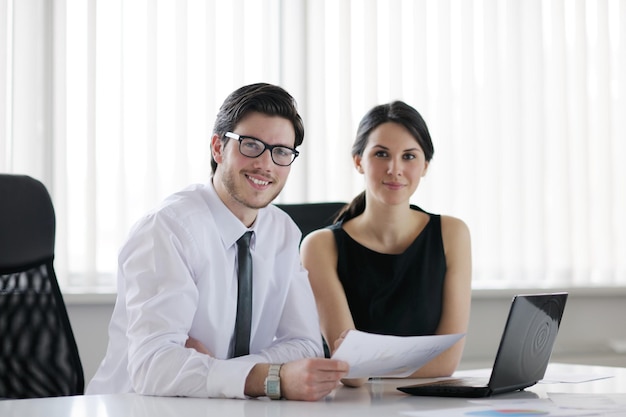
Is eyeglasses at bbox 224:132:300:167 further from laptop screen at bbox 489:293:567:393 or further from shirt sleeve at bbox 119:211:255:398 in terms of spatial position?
laptop screen at bbox 489:293:567:393

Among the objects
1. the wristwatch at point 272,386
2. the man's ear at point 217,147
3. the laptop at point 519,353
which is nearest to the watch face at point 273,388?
the wristwatch at point 272,386

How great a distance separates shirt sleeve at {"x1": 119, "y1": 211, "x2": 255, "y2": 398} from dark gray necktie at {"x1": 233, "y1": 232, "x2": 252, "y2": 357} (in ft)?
0.42

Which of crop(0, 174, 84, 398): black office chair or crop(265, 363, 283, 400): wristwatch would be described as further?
crop(0, 174, 84, 398): black office chair

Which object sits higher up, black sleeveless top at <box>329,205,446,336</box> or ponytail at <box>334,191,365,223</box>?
ponytail at <box>334,191,365,223</box>

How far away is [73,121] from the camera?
125 inches

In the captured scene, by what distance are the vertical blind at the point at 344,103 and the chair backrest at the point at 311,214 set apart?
0.88 m

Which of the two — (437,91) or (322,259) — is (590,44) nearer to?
(437,91)

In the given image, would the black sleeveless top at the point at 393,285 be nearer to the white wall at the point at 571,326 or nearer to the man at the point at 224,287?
the man at the point at 224,287

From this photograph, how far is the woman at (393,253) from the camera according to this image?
87.4 inches

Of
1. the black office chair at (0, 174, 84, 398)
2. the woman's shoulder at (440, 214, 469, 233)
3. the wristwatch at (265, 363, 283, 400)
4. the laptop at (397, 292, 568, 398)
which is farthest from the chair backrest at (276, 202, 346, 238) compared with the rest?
the wristwatch at (265, 363, 283, 400)

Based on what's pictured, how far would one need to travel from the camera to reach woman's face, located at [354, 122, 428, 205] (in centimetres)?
224

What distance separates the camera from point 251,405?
129cm

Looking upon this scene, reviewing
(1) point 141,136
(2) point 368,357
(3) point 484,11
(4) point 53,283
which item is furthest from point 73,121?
→ (2) point 368,357

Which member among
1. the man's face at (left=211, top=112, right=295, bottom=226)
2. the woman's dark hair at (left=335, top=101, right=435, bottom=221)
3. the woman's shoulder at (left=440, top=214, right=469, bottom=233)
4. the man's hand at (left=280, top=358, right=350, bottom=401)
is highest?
the woman's dark hair at (left=335, top=101, right=435, bottom=221)
